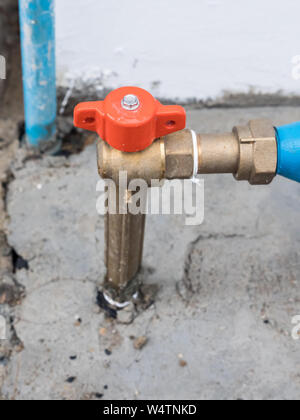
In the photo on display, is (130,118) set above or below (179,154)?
above

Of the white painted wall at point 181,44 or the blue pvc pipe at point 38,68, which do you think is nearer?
the blue pvc pipe at point 38,68

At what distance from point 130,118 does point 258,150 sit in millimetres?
289

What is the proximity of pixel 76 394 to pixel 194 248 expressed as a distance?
0.56 m

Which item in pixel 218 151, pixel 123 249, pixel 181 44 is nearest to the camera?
pixel 218 151

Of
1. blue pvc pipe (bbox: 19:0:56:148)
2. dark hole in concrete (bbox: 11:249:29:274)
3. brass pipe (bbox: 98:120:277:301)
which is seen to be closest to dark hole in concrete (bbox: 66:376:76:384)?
dark hole in concrete (bbox: 11:249:29:274)

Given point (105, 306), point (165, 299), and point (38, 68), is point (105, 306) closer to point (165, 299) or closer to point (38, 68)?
point (165, 299)

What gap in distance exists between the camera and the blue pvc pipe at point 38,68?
5.19ft

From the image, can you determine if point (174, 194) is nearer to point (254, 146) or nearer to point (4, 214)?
point (4, 214)

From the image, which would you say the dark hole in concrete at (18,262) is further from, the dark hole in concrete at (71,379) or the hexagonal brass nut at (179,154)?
the hexagonal brass nut at (179,154)

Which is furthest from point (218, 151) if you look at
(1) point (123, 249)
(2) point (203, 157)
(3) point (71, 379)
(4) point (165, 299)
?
(3) point (71, 379)

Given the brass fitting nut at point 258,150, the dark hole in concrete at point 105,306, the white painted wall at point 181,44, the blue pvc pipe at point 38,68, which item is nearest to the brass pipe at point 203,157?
the brass fitting nut at point 258,150

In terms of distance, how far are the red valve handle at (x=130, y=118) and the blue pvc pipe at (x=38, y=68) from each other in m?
0.63

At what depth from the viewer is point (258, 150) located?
1.14 m

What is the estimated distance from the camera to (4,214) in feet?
5.73
